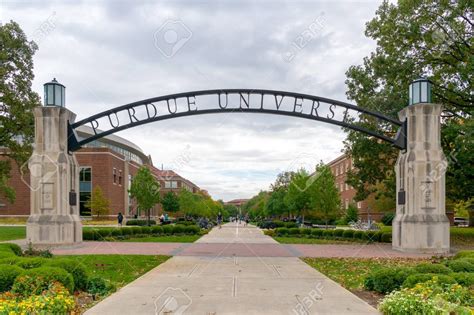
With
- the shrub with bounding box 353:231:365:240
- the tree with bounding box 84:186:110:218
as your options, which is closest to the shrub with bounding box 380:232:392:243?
the shrub with bounding box 353:231:365:240

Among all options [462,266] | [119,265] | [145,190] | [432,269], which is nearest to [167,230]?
[119,265]

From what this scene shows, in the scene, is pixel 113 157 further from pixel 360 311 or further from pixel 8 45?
pixel 360 311

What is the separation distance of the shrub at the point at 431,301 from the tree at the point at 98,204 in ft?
155

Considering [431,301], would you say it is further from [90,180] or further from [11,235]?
[90,180]

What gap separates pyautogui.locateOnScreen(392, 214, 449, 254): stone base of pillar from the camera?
17500 mm

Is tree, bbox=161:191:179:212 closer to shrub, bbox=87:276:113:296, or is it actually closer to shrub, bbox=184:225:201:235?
shrub, bbox=184:225:201:235

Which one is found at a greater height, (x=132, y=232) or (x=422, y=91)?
(x=422, y=91)

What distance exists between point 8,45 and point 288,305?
25.3 meters

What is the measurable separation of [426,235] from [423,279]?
10.4 m

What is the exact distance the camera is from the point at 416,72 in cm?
2325

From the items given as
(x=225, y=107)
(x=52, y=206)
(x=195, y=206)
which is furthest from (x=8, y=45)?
(x=195, y=206)

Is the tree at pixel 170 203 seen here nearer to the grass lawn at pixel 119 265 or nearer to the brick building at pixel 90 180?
the brick building at pixel 90 180

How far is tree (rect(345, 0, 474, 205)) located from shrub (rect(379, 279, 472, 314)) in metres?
14.9

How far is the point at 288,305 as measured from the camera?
304 inches
